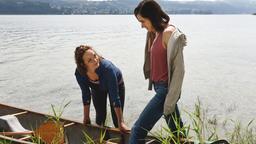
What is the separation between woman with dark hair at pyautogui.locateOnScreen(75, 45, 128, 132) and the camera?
5242 mm

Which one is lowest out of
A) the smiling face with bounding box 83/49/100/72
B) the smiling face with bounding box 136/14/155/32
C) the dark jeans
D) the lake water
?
the lake water

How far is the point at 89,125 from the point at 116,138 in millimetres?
590

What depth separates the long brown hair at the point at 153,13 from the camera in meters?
4.41

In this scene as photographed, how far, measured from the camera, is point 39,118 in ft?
24.5

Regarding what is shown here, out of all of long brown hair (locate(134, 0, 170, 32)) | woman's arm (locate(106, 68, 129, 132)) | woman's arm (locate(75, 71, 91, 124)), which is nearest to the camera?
long brown hair (locate(134, 0, 170, 32))

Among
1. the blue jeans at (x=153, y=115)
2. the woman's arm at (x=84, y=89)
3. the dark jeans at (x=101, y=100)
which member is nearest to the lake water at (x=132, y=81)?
the dark jeans at (x=101, y=100)

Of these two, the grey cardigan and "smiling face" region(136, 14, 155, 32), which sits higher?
"smiling face" region(136, 14, 155, 32)

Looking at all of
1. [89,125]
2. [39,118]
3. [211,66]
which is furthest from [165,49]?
[211,66]

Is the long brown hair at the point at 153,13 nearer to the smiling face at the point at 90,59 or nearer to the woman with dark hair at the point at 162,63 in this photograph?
the woman with dark hair at the point at 162,63

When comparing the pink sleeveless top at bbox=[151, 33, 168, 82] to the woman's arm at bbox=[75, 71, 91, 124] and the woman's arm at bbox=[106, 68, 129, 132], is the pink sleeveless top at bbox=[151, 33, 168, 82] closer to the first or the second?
the woman's arm at bbox=[106, 68, 129, 132]

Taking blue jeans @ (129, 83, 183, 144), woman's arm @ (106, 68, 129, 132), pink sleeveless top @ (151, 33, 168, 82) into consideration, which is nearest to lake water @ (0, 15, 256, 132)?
woman's arm @ (106, 68, 129, 132)

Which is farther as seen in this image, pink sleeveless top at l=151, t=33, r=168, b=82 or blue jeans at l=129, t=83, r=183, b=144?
blue jeans at l=129, t=83, r=183, b=144

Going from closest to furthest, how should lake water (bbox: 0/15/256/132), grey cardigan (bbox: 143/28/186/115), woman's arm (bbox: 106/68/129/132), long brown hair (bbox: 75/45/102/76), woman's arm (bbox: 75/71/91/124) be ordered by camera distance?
grey cardigan (bbox: 143/28/186/115), long brown hair (bbox: 75/45/102/76), woman's arm (bbox: 106/68/129/132), woman's arm (bbox: 75/71/91/124), lake water (bbox: 0/15/256/132)

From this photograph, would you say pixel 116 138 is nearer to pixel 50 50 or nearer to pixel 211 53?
pixel 211 53
